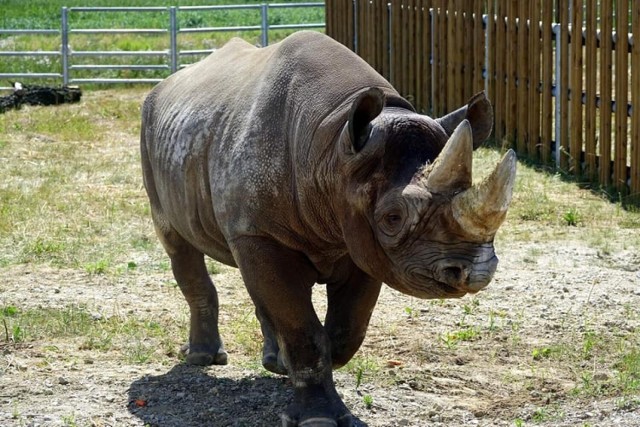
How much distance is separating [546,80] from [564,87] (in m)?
0.38

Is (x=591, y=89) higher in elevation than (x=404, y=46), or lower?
higher

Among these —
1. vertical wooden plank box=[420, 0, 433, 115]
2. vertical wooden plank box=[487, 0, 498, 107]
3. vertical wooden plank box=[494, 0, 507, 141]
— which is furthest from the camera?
vertical wooden plank box=[420, 0, 433, 115]

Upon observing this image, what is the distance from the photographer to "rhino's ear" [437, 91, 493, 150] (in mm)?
5613

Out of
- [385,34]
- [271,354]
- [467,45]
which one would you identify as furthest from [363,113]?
[385,34]

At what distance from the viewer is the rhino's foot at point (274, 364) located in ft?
21.2

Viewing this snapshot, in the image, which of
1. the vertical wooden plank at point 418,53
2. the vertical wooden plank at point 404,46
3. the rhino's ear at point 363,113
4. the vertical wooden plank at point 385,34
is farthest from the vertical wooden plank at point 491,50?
the rhino's ear at point 363,113

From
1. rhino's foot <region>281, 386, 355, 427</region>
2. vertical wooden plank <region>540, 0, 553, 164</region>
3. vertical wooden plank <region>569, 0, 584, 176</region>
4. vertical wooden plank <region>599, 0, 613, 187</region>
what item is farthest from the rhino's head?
vertical wooden plank <region>540, 0, 553, 164</region>

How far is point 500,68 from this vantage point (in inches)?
578

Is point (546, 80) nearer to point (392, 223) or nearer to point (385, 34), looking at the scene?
point (385, 34)

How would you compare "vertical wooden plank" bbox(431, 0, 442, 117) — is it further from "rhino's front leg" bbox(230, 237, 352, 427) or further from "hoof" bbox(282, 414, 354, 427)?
"hoof" bbox(282, 414, 354, 427)

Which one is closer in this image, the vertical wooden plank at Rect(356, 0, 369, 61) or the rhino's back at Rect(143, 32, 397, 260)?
the rhino's back at Rect(143, 32, 397, 260)

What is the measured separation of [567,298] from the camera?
27.8 feet

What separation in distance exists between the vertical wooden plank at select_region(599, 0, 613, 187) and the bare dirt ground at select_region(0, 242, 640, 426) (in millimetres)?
3064

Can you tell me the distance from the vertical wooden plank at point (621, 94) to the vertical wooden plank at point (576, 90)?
0.79 meters
